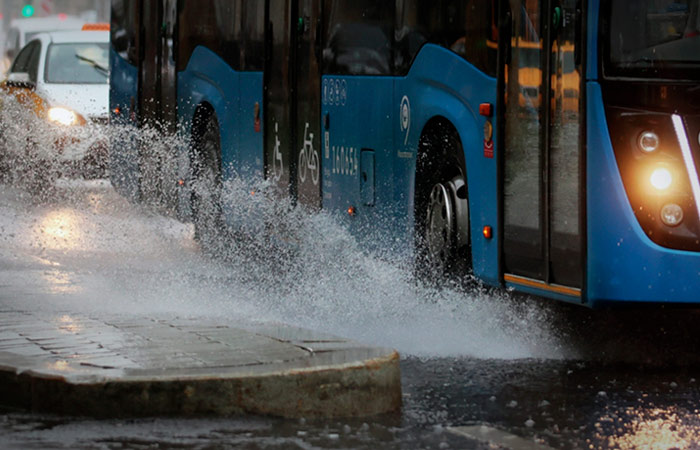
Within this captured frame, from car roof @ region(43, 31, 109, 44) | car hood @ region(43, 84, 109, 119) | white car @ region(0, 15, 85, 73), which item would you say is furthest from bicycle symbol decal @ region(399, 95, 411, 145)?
white car @ region(0, 15, 85, 73)

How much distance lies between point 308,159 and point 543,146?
12.3 ft

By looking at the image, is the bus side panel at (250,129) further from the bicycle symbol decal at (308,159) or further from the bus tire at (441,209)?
the bus tire at (441,209)

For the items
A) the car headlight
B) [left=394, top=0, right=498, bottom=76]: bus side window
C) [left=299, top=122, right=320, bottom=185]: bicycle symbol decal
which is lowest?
[left=299, top=122, right=320, bottom=185]: bicycle symbol decal

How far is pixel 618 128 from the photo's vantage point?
737 centimetres

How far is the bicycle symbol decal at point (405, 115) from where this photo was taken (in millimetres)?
9609

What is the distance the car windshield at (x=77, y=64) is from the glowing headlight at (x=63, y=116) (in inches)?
25.3

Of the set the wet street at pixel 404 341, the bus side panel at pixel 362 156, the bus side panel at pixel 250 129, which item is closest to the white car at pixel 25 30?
the wet street at pixel 404 341

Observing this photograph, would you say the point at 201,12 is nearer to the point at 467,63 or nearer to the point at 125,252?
the point at 125,252

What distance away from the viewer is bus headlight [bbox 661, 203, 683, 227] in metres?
7.32

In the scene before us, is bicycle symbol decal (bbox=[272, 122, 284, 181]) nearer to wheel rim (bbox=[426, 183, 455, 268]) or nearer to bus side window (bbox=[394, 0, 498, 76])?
bus side window (bbox=[394, 0, 498, 76])

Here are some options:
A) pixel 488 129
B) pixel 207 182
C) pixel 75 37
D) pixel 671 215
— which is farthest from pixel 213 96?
pixel 75 37

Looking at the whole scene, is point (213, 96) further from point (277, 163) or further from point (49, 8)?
point (49, 8)

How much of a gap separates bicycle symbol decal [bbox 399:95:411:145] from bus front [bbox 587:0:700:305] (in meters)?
2.30

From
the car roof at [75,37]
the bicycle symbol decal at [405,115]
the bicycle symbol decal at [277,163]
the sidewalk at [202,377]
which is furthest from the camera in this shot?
the car roof at [75,37]
